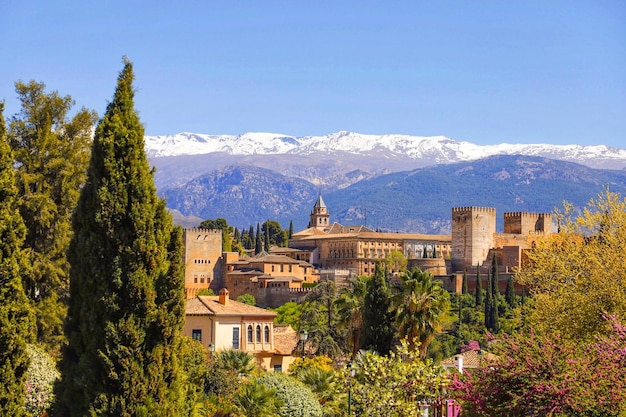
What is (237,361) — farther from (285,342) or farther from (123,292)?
(123,292)

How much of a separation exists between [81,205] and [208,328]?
24349mm

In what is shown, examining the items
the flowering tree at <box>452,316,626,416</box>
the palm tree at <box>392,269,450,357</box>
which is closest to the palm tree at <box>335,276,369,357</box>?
the palm tree at <box>392,269,450,357</box>

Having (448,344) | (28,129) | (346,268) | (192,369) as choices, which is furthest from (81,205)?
(346,268)

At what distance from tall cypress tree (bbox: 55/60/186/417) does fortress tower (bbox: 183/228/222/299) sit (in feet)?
315

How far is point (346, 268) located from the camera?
137375 mm

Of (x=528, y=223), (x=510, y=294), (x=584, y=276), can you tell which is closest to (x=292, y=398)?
(x=584, y=276)

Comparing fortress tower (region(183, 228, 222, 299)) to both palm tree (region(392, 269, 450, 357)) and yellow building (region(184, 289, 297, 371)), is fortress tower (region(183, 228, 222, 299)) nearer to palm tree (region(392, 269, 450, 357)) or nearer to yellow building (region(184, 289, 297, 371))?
yellow building (region(184, 289, 297, 371))

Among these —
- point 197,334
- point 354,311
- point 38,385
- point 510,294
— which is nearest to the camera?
point 38,385

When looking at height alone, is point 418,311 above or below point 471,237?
below

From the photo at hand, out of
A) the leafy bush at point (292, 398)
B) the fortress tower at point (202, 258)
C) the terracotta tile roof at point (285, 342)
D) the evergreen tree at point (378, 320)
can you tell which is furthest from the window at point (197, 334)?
the fortress tower at point (202, 258)

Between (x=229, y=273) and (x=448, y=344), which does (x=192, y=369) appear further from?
(x=229, y=273)

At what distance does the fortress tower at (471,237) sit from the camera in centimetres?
11542

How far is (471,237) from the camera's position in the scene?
116 m

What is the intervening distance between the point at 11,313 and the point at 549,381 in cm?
1095
